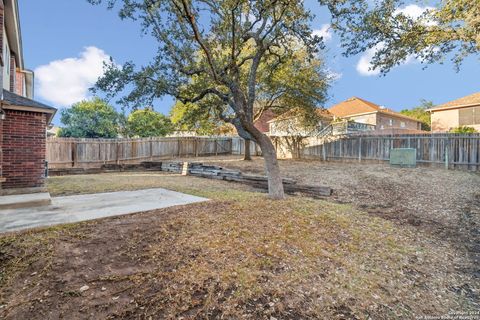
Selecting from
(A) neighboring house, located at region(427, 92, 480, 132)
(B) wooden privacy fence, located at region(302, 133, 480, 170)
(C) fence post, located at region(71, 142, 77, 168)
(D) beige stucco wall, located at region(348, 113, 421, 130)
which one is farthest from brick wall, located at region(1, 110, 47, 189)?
(D) beige stucco wall, located at region(348, 113, 421, 130)

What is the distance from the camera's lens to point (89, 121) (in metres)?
25.6

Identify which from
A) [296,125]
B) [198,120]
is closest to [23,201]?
[198,120]

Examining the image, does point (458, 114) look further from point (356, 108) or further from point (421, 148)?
point (421, 148)

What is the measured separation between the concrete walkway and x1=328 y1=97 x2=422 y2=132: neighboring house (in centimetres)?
2278

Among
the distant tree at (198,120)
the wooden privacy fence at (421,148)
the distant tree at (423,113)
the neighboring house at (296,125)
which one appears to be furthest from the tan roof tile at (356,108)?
the distant tree at (198,120)

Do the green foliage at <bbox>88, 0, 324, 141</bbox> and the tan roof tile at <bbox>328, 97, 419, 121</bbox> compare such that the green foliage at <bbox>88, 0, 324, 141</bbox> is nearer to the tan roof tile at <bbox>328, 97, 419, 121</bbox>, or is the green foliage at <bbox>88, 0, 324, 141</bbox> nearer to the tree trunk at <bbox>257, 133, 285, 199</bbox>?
the tree trunk at <bbox>257, 133, 285, 199</bbox>

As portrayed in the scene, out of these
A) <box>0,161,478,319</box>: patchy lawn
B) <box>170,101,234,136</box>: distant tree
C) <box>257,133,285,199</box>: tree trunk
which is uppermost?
<box>170,101,234,136</box>: distant tree

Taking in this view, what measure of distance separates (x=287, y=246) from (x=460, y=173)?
9.65 m

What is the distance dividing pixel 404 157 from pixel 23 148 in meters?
13.6

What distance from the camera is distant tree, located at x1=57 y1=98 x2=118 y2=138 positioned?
2466 cm

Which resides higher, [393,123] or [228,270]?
[393,123]

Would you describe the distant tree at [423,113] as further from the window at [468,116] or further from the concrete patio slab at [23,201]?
the concrete patio slab at [23,201]

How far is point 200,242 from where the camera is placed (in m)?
3.70

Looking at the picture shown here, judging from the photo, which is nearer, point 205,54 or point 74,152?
point 205,54
